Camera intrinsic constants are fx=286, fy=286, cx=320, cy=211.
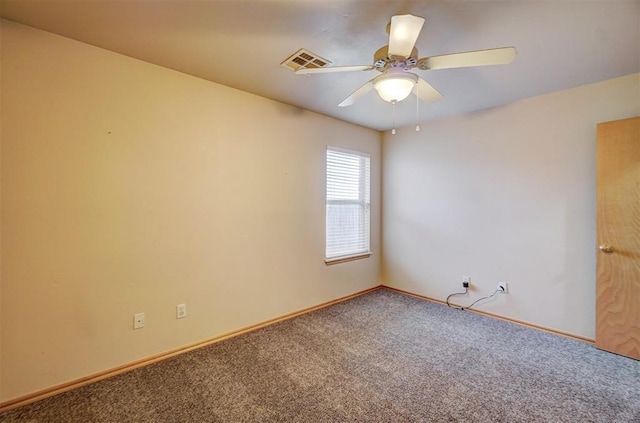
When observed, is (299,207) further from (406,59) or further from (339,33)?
(406,59)

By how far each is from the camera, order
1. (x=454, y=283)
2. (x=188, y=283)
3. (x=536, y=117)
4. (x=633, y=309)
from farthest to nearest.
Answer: (x=454, y=283)
(x=536, y=117)
(x=188, y=283)
(x=633, y=309)

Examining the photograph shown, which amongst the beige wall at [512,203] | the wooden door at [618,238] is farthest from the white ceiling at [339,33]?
the wooden door at [618,238]

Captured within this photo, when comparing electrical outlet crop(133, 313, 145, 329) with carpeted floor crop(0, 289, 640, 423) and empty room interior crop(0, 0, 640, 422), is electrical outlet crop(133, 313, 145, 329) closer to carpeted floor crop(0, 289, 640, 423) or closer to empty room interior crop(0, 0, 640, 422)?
empty room interior crop(0, 0, 640, 422)

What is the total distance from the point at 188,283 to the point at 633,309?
3.64 meters

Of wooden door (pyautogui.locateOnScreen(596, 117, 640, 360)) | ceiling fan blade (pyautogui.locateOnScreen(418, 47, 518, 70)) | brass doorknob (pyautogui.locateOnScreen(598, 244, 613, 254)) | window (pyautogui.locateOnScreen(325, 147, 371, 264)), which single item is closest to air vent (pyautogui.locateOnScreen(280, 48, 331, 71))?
ceiling fan blade (pyautogui.locateOnScreen(418, 47, 518, 70))

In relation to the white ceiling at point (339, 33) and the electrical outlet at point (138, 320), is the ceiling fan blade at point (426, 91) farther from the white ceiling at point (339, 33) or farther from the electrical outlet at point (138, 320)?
the electrical outlet at point (138, 320)

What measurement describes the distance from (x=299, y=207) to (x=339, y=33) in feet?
5.95

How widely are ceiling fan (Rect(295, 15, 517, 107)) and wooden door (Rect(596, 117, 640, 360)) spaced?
5.80 ft

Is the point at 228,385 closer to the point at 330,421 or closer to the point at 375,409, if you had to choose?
the point at 330,421

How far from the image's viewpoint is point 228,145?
2684mm

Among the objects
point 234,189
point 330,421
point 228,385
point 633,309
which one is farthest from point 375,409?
point 633,309

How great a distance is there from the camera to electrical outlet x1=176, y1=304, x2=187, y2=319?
7.86 feet

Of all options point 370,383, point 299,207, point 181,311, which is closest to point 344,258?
point 299,207

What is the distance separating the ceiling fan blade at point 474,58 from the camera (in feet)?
4.60
